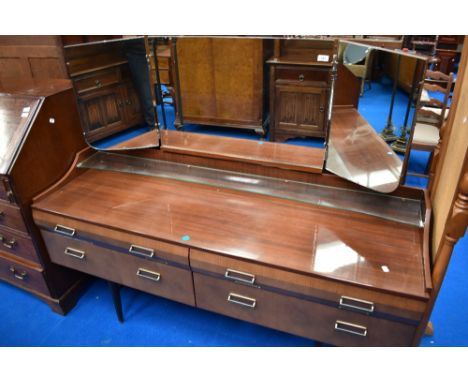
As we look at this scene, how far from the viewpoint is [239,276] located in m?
1.36

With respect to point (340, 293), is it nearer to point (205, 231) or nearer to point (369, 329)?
point (369, 329)

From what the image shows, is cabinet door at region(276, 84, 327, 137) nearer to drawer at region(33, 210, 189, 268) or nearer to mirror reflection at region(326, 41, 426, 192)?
mirror reflection at region(326, 41, 426, 192)

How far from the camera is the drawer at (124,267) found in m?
1.53

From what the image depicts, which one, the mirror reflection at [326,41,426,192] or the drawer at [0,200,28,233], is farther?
the drawer at [0,200,28,233]

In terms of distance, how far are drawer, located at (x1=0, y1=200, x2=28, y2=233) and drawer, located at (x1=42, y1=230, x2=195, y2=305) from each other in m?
0.12

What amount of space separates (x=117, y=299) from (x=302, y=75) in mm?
2414

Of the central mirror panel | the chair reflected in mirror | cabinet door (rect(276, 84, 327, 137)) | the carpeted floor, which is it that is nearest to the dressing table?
the carpeted floor

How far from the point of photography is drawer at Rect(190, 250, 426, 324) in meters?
1.16

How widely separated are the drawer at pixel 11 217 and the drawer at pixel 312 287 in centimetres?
96

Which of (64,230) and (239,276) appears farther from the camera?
(64,230)

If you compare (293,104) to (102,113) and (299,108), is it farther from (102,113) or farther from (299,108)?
(102,113)

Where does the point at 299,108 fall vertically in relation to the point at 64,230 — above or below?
above

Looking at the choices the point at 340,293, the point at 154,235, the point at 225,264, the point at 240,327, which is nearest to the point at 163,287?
the point at 154,235

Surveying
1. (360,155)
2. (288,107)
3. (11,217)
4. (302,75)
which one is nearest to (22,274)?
(11,217)
